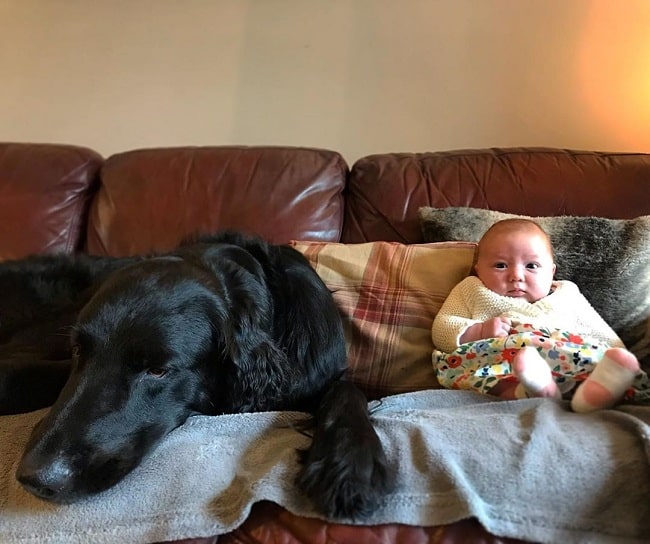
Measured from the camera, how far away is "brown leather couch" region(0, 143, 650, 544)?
73.4 inches

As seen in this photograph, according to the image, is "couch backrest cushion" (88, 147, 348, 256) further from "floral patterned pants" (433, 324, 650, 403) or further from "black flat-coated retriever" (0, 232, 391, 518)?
"floral patterned pants" (433, 324, 650, 403)

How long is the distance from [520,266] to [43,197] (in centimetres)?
165

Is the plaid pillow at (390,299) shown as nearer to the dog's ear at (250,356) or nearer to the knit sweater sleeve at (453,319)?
the knit sweater sleeve at (453,319)

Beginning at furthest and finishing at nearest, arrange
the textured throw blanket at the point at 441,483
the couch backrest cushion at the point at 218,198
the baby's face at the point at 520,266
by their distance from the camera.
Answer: the couch backrest cushion at the point at 218,198, the baby's face at the point at 520,266, the textured throw blanket at the point at 441,483

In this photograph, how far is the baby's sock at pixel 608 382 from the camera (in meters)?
1.05

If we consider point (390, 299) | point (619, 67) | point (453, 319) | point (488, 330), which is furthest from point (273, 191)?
point (619, 67)

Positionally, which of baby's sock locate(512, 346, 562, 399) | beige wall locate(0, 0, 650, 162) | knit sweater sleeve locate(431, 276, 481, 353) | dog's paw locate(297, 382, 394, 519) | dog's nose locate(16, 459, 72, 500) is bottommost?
dog's nose locate(16, 459, 72, 500)

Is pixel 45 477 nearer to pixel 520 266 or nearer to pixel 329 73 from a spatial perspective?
pixel 520 266

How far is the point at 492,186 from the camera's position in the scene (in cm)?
191

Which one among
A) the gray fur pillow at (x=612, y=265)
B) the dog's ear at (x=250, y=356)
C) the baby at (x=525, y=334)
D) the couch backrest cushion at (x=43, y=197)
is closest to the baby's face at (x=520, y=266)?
the baby at (x=525, y=334)

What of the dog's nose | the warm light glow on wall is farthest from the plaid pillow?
the warm light glow on wall

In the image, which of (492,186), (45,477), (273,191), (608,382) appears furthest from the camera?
(273,191)

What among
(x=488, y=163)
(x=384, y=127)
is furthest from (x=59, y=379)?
→ (x=384, y=127)

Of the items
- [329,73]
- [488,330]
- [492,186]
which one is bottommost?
[488,330]
